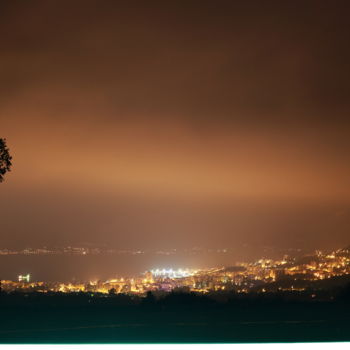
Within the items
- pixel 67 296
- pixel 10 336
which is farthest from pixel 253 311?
pixel 67 296

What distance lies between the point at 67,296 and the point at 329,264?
1424cm

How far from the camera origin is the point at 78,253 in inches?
4375

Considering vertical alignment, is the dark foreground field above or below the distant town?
below

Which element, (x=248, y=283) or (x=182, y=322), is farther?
(x=248, y=283)

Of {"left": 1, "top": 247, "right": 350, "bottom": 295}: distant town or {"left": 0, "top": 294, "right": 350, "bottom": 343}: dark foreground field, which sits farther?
{"left": 1, "top": 247, "right": 350, "bottom": 295}: distant town

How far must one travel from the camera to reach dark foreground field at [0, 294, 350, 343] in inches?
255

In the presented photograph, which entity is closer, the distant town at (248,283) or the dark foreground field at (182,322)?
the dark foreground field at (182,322)

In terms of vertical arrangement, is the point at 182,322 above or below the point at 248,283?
below

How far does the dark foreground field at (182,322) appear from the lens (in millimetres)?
→ 6480

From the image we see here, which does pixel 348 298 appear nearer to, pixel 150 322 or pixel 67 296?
pixel 150 322

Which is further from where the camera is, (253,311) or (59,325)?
(253,311)

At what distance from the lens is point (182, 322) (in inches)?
297

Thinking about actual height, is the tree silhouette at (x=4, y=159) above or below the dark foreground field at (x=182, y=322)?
above
